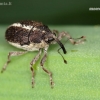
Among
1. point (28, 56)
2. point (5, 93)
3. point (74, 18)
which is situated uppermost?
point (74, 18)

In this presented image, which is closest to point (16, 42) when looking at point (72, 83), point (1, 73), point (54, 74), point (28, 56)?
point (28, 56)

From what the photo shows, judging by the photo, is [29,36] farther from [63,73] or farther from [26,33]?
[63,73]

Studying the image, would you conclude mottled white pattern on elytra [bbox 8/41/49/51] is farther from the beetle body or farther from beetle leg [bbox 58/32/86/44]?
beetle leg [bbox 58/32/86/44]

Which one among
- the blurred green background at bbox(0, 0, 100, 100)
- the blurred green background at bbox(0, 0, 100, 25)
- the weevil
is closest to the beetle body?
the weevil

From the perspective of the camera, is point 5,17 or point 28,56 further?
point 5,17

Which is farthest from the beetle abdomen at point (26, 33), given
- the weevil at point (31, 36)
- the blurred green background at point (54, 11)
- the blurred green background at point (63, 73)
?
the blurred green background at point (54, 11)

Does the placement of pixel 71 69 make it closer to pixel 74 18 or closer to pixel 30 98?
pixel 30 98

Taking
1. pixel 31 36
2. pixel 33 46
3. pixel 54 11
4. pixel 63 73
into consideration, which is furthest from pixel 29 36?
pixel 63 73

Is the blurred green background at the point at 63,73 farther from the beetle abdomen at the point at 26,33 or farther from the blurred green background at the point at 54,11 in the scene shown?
the blurred green background at the point at 54,11
